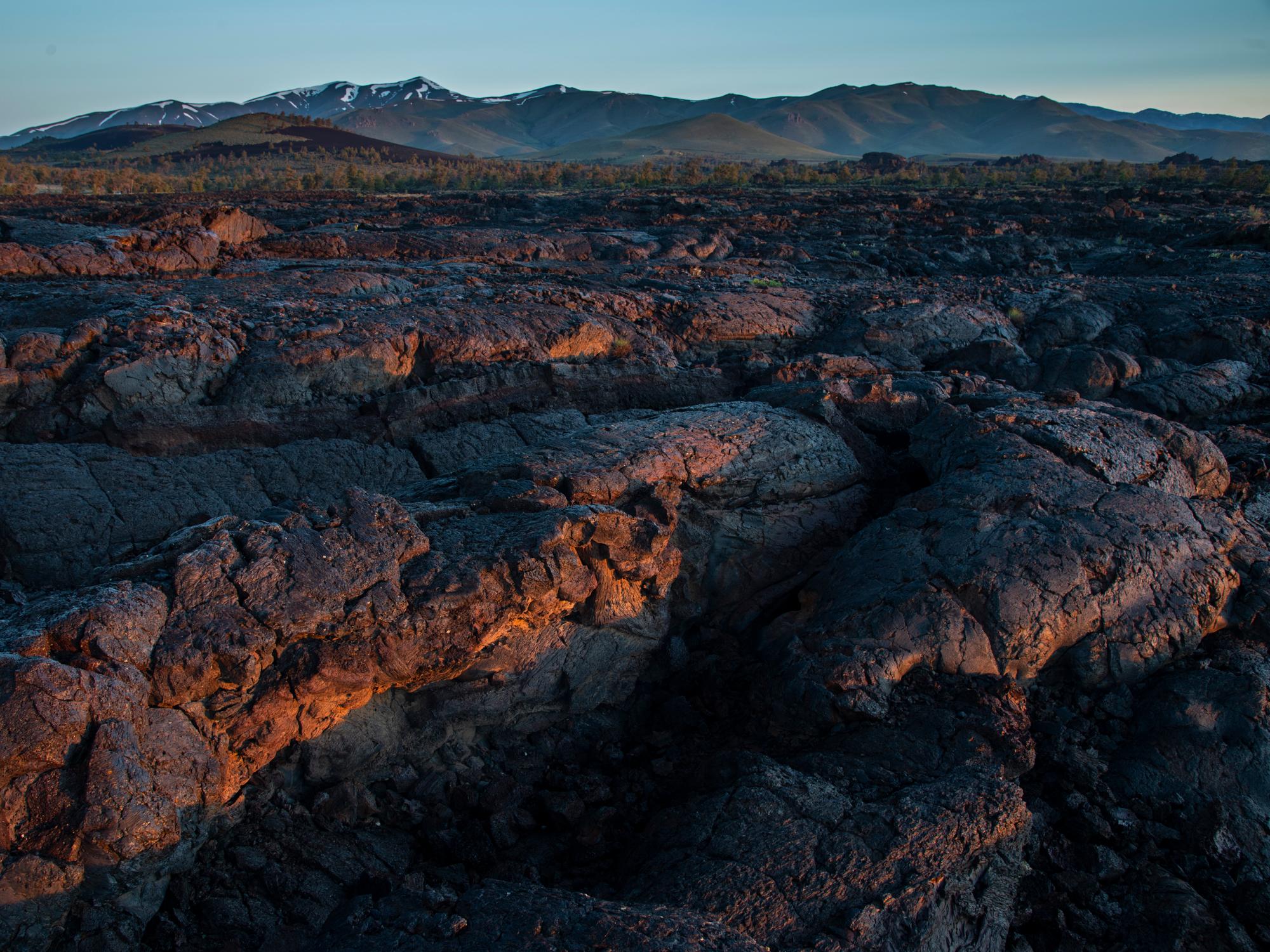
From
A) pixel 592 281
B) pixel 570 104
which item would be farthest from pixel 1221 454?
pixel 570 104

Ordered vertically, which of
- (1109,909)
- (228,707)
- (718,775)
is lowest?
(1109,909)

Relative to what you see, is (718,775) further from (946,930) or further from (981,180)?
(981,180)

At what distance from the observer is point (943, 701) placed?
488 cm

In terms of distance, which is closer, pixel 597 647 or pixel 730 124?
pixel 597 647

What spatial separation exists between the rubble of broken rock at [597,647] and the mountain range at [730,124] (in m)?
94.1

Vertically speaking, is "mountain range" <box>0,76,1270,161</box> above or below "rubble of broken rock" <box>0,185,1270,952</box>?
above

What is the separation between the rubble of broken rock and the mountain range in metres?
94.1

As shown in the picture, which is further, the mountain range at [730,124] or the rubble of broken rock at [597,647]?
the mountain range at [730,124]

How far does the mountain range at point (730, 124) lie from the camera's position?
11625cm

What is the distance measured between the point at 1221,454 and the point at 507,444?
587 cm

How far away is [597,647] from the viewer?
17.8 feet

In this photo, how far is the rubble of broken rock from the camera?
12.1 ft

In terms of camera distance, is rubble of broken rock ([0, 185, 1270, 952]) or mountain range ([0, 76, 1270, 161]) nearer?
rubble of broken rock ([0, 185, 1270, 952])

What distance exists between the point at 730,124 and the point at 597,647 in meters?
125
